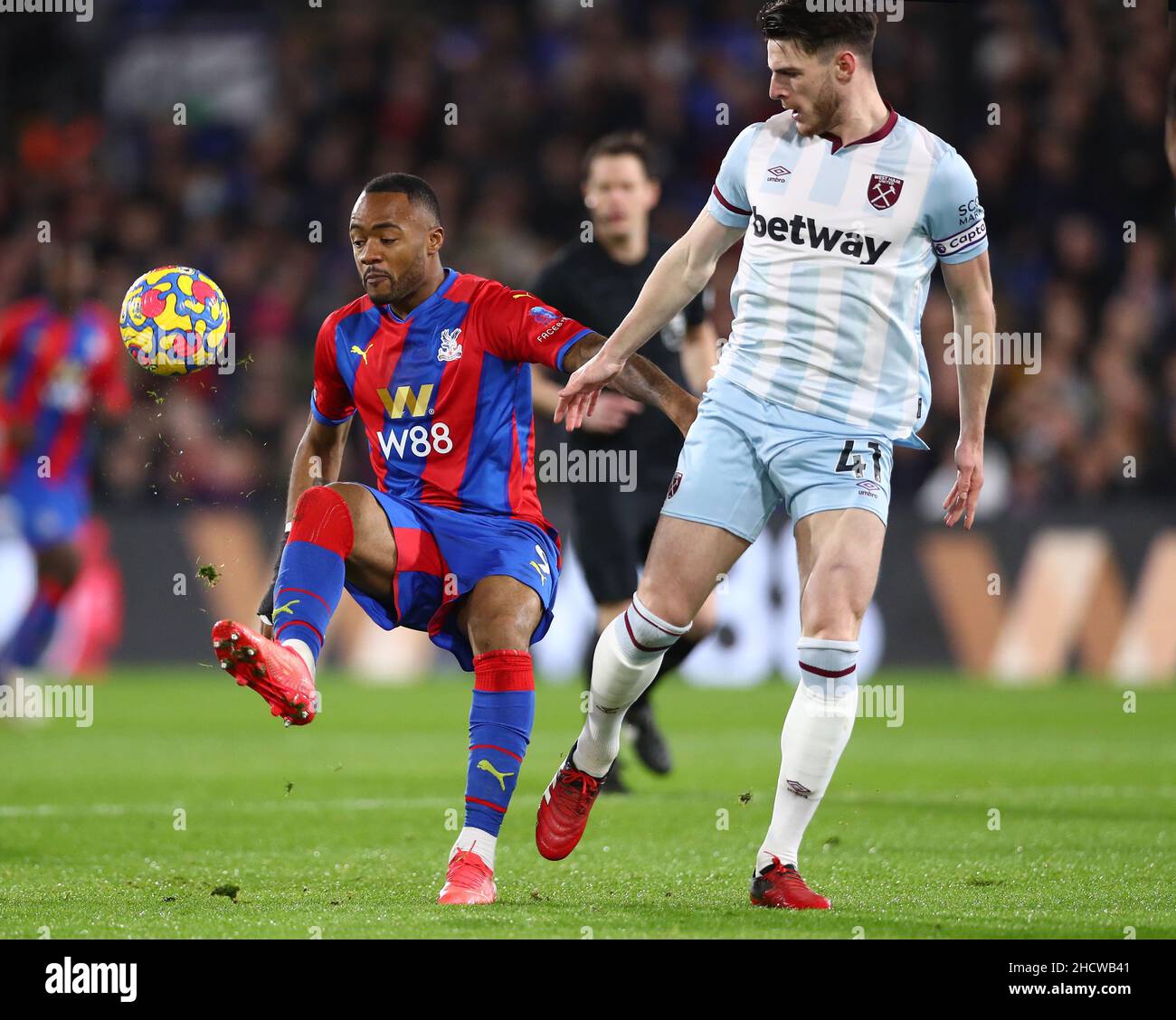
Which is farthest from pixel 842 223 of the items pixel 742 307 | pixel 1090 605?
pixel 1090 605

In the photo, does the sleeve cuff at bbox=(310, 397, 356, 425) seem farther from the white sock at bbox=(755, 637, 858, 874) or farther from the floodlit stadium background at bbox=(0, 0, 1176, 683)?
the floodlit stadium background at bbox=(0, 0, 1176, 683)

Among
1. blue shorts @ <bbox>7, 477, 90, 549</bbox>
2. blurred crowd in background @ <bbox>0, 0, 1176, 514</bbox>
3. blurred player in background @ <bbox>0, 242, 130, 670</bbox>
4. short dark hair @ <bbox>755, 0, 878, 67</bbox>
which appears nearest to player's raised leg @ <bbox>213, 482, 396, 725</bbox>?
short dark hair @ <bbox>755, 0, 878, 67</bbox>

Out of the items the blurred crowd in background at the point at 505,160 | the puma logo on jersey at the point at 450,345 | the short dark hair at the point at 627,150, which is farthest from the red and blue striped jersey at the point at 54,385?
the puma logo on jersey at the point at 450,345

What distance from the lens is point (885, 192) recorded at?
4.82 meters

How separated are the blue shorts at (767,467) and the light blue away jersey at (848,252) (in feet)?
0.18

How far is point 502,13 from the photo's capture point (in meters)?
18.3

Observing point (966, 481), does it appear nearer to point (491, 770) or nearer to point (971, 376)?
point (971, 376)

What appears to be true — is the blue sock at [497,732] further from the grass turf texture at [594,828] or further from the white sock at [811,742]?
the white sock at [811,742]

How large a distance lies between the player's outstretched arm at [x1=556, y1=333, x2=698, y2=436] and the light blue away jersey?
169 mm

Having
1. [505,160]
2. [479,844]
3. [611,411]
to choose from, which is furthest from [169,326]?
[505,160]

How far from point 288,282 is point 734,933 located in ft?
42.2

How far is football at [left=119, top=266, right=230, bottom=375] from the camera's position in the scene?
544 centimetres

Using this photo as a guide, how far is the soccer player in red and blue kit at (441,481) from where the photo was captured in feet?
16.1

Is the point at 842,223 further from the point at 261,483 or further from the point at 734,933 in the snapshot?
the point at 261,483
